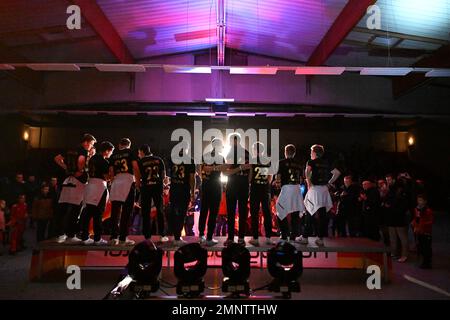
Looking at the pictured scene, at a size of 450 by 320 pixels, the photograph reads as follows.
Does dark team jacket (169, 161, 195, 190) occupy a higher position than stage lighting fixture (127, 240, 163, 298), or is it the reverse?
dark team jacket (169, 161, 195, 190)

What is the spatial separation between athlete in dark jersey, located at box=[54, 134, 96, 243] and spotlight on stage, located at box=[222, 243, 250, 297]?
2542mm

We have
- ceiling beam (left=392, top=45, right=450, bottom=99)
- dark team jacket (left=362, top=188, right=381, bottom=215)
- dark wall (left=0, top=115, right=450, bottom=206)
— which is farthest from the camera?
dark wall (left=0, top=115, right=450, bottom=206)

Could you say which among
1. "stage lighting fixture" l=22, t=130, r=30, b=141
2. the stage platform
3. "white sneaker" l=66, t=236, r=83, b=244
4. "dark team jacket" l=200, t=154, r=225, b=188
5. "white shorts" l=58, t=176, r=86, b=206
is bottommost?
the stage platform

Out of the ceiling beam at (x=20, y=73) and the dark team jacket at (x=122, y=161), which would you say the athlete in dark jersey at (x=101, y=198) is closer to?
the dark team jacket at (x=122, y=161)

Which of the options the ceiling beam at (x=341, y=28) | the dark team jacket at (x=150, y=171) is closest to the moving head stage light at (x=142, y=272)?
the dark team jacket at (x=150, y=171)

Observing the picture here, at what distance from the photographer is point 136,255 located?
379cm

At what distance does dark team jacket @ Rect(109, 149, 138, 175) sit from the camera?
201 inches

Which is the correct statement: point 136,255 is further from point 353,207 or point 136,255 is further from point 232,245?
point 353,207

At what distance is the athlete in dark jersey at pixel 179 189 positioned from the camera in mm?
5094

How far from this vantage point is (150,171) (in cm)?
502

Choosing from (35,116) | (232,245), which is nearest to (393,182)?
(232,245)

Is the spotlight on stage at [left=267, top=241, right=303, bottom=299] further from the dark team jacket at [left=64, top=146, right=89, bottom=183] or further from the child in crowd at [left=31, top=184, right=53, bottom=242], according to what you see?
the child in crowd at [left=31, top=184, right=53, bottom=242]

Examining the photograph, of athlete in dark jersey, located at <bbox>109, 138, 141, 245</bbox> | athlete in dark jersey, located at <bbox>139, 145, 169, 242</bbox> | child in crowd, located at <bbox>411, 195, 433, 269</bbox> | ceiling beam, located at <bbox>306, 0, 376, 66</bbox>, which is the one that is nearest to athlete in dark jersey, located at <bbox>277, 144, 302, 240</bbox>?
athlete in dark jersey, located at <bbox>139, 145, 169, 242</bbox>

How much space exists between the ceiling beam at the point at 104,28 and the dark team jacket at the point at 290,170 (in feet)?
14.9
